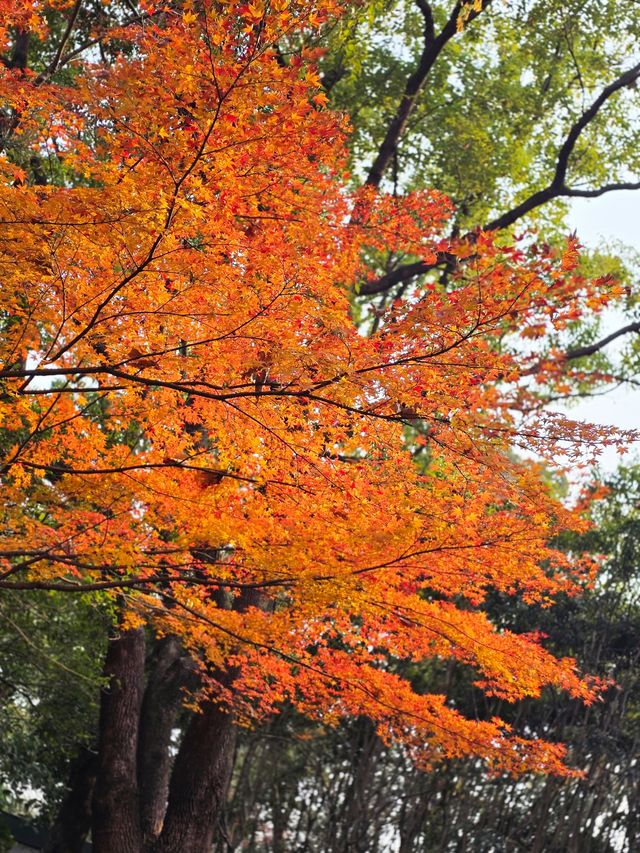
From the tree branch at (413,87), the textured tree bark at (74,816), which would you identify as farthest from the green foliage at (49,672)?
the tree branch at (413,87)

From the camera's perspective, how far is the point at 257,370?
4508mm

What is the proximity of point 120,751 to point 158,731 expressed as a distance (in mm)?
544

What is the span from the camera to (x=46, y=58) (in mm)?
11688

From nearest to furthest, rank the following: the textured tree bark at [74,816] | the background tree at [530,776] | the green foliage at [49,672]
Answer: the green foliage at [49,672] < the textured tree bark at [74,816] < the background tree at [530,776]

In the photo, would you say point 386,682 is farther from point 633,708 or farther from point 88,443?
point 633,708

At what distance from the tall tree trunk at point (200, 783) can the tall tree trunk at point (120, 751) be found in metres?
0.42

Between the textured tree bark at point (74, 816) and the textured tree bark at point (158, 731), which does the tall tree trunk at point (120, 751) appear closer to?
the textured tree bark at point (158, 731)

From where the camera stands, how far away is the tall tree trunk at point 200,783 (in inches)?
379

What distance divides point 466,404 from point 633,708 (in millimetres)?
13174

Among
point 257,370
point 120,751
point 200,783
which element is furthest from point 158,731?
point 257,370

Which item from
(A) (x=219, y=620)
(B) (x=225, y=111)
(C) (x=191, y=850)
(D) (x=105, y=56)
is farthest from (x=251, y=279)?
(C) (x=191, y=850)

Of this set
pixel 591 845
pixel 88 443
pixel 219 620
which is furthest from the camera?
pixel 591 845

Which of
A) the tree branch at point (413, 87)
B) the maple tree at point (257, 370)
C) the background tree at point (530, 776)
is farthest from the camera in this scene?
the background tree at point (530, 776)

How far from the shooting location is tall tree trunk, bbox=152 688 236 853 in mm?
9633
